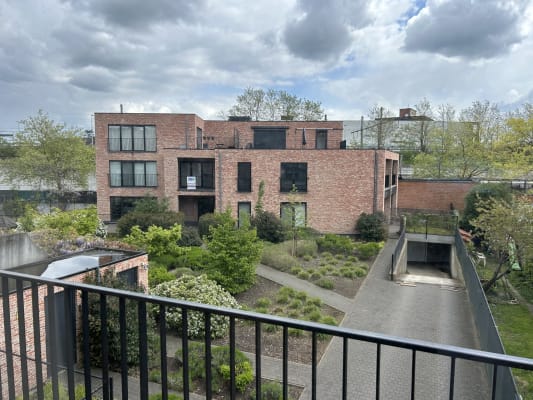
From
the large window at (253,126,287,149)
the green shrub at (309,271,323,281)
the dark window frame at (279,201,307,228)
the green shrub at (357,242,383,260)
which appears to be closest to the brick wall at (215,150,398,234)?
the dark window frame at (279,201,307,228)

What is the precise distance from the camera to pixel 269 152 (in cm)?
2533

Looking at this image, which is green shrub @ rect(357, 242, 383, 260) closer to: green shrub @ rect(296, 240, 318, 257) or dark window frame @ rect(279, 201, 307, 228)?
green shrub @ rect(296, 240, 318, 257)

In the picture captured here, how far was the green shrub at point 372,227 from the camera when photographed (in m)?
23.5

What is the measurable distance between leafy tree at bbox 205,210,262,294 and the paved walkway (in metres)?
2.25

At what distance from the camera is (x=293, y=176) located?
25.4 metres

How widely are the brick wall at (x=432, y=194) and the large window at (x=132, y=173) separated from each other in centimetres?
1980

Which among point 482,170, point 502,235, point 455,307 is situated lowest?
point 455,307

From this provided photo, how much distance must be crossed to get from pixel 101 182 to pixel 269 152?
41.8 feet

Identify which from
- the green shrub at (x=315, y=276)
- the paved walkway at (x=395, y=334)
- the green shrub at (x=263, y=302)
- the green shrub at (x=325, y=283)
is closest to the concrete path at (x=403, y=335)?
the paved walkway at (x=395, y=334)

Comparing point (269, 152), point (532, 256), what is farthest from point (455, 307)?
point (269, 152)

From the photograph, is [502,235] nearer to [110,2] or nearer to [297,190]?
[297,190]

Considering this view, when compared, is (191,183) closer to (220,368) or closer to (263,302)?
(263,302)

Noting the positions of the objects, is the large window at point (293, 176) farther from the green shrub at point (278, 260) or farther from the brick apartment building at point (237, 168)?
the green shrub at point (278, 260)

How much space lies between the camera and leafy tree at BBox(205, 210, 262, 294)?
13.8m
